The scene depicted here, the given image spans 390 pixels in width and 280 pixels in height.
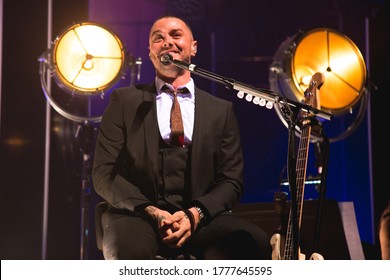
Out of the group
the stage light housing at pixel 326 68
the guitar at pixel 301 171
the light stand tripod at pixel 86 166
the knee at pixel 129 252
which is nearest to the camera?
the knee at pixel 129 252

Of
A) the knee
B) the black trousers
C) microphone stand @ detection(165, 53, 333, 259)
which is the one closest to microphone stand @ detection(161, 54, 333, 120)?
microphone stand @ detection(165, 53, 333, 259)

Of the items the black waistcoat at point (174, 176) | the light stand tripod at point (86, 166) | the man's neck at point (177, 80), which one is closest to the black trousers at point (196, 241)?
the black waistcoat at point (174, 176)

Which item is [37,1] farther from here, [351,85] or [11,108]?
[351,85]

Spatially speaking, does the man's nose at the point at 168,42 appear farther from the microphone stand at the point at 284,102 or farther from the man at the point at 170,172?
the microphone stand at the point at 284,102

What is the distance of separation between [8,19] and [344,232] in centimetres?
253

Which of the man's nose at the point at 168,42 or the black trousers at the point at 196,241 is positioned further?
the man's nose at the point at 168,42

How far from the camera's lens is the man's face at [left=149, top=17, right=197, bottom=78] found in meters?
3.61

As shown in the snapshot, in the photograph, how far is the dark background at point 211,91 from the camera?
15.6ft

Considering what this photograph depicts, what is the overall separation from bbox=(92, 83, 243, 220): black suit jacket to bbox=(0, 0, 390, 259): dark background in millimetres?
988

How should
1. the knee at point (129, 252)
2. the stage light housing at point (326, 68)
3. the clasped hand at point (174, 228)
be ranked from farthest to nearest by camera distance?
1. the stage light housing at point (326, 68)
2. the clasped hand at point (174, 228)
3. the knee at point (129, 252)

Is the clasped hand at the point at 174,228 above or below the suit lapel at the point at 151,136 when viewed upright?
below

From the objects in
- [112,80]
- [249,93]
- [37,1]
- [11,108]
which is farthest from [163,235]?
[37,1]

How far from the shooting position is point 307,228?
13.4 ft
